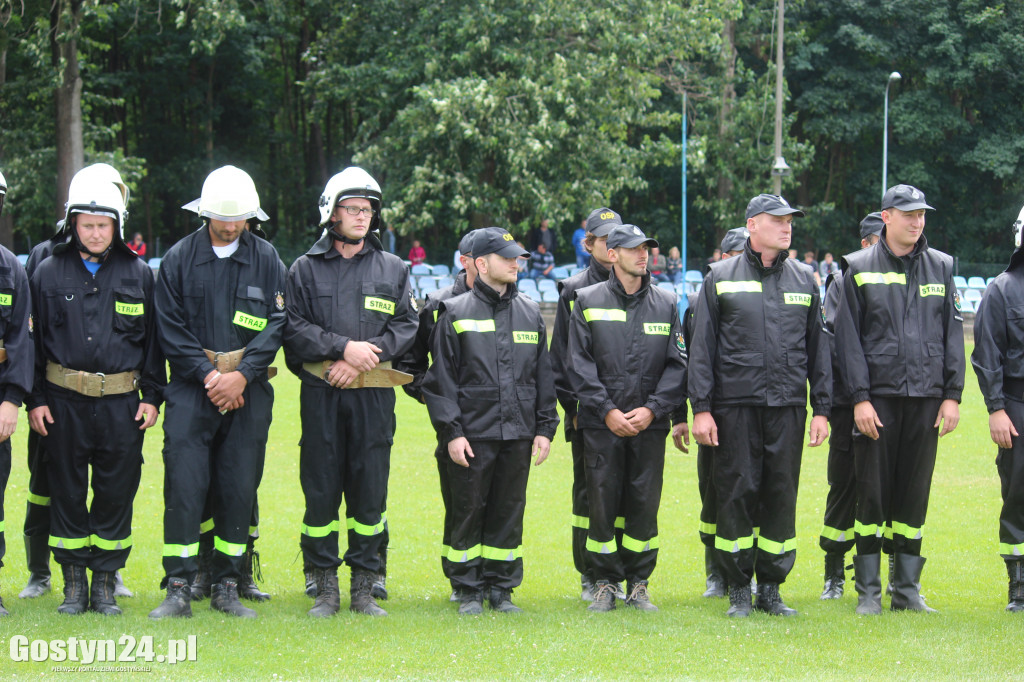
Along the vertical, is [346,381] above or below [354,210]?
below

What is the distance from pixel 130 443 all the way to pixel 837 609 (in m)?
4.52

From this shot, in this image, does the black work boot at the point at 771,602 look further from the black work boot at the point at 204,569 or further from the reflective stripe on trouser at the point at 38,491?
the reflective stripe on trouser at the point at 38,491

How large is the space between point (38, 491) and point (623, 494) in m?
3.72

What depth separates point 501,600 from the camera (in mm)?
Result: 6703

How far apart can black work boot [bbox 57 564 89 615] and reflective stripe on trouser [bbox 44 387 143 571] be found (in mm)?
48

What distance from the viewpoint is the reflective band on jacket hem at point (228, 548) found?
6.41m

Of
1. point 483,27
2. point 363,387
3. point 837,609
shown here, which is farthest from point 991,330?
point 483,27

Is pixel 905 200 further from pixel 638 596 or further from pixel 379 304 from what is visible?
pixel 379 304

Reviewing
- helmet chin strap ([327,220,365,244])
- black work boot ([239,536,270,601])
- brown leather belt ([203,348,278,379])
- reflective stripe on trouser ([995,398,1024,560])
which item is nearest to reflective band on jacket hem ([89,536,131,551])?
black work boot ([239,536,270,601])

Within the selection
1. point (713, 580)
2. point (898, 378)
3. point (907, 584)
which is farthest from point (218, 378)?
point (907, 584)

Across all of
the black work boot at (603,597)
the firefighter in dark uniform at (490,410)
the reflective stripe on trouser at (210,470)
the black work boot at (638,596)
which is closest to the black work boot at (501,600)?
the firefighter in dark uniform at (490,410)

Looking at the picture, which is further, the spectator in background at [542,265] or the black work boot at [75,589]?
the spectator in background at [542,265]

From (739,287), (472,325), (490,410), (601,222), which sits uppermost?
(601,222)

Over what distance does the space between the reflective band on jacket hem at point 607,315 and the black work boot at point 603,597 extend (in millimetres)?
1663
